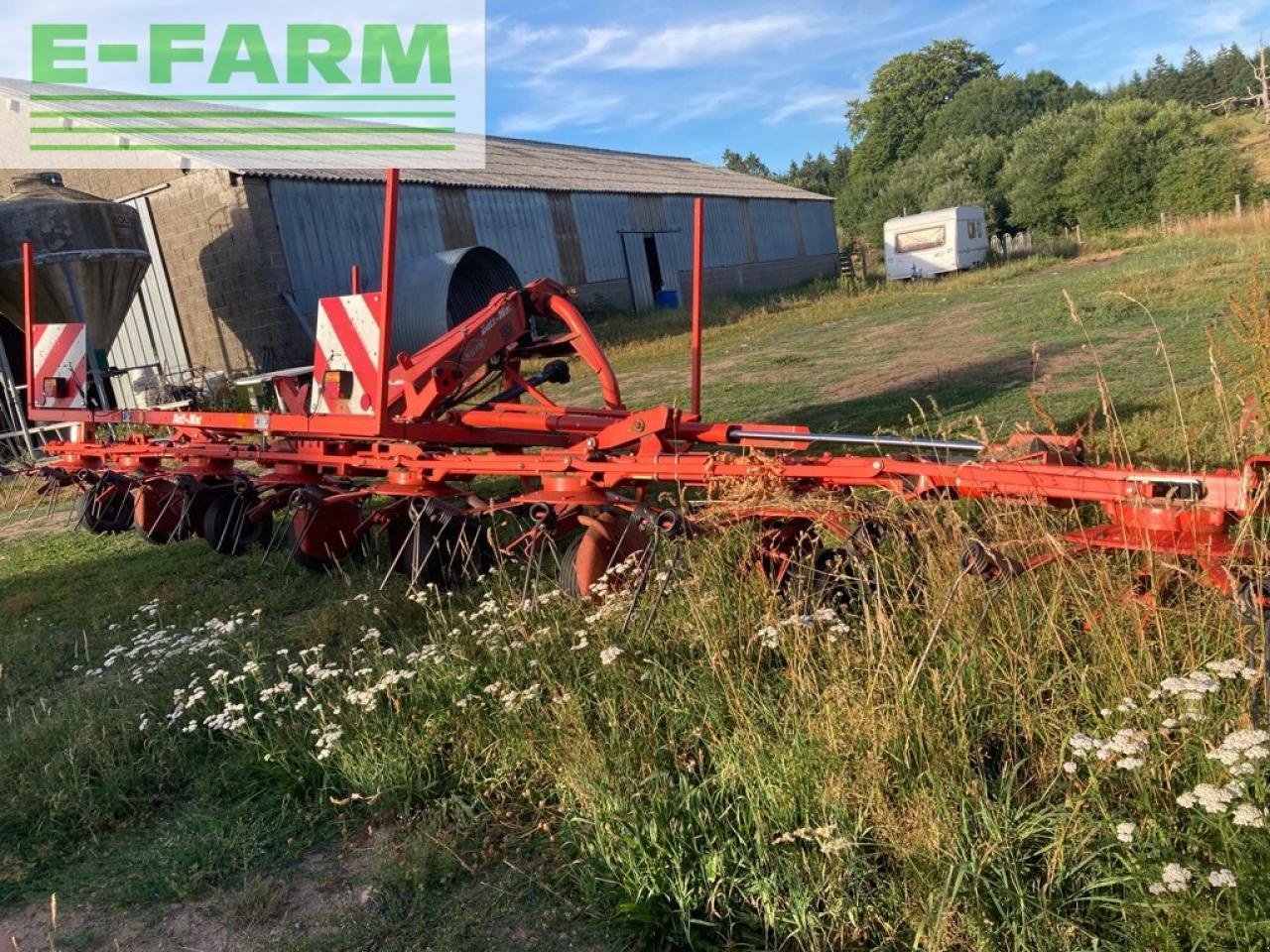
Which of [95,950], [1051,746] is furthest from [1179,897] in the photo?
[95,950]

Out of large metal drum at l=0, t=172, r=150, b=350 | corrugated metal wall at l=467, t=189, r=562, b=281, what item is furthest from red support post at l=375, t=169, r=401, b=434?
corrugated metal wall at l=467, t=189, r=562, b=281

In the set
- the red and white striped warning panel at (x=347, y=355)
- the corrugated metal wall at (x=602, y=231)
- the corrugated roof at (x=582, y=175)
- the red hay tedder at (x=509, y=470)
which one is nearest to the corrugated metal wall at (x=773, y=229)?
the corrugated roof at (x=582, y=175)

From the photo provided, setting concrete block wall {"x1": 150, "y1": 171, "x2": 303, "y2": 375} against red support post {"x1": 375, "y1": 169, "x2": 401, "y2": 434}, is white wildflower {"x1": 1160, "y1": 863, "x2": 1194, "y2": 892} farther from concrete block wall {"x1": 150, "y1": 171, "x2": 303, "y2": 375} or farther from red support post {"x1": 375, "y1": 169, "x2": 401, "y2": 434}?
concrete block wall {"x1": 150, "y1": 171, "x2": 303, "y2": 375}

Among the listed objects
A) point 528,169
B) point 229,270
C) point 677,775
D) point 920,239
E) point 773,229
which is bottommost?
point 677,775

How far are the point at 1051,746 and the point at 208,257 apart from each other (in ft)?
57.0

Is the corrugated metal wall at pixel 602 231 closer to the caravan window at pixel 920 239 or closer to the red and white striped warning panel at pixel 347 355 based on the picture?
the caravan window at pixel 920 239

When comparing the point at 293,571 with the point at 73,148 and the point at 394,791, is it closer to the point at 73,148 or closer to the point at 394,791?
the point at 394,791

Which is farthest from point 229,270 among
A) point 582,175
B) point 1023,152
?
point 1023,152

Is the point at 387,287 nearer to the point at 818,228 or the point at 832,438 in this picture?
the point at 832,438

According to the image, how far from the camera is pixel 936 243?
33438mm

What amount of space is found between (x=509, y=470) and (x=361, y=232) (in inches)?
600

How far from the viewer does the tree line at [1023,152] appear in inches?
1610

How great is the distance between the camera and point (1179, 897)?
73.4 inches

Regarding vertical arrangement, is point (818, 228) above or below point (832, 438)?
above
